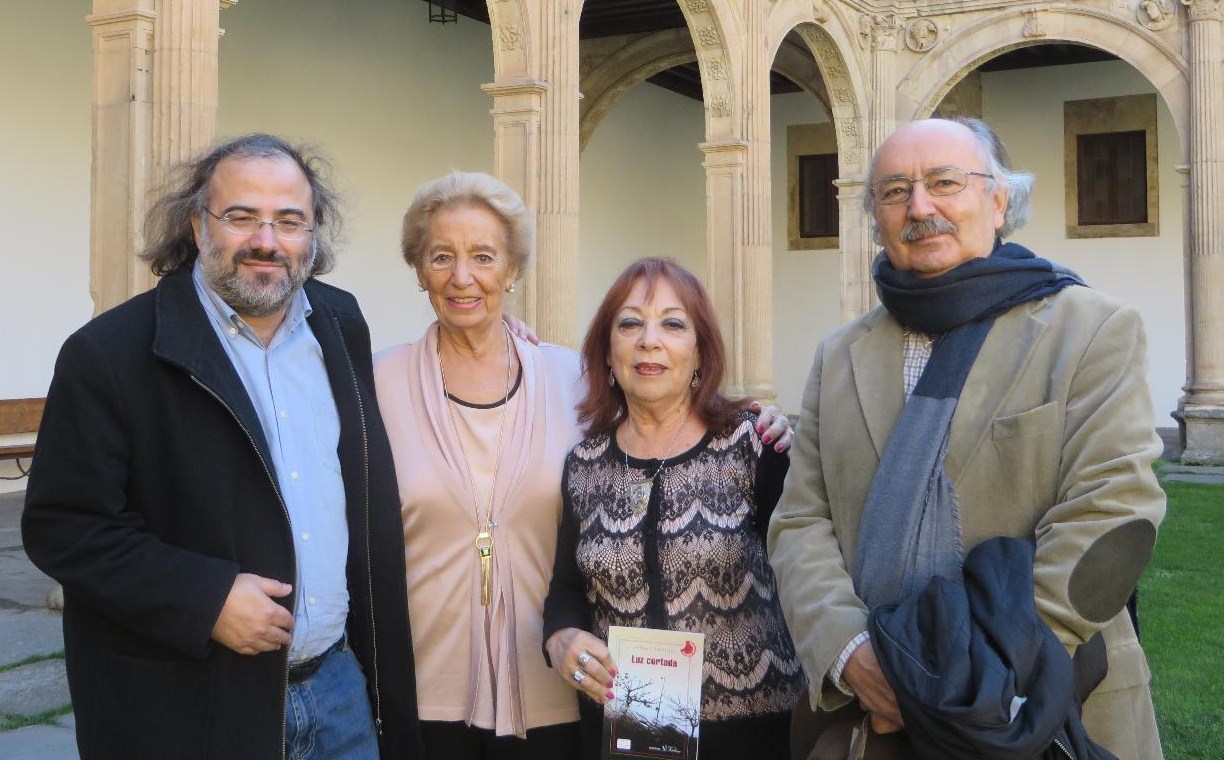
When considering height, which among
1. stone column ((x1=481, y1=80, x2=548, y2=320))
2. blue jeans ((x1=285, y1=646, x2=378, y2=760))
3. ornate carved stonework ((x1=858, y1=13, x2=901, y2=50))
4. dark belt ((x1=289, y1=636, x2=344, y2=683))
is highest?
ornate carved stonework ((x1=858, y1=13, x2=901, y2=50))

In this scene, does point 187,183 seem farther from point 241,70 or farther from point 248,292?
point 241,70

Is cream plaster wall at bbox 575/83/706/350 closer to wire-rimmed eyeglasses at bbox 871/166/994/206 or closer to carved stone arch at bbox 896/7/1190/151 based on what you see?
carved stone arch at bbox 896/7/1190/151

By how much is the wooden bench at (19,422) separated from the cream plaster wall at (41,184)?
158 mm

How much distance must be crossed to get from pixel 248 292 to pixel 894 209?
1.16 metres

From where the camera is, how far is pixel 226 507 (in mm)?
2016

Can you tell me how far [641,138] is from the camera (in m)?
19.2

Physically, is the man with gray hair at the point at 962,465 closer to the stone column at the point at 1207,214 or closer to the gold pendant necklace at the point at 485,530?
the gold pendant necklace at the point at 485,530

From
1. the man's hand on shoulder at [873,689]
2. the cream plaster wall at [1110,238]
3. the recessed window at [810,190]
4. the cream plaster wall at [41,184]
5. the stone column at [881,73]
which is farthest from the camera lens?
the recessed window at [810,190]

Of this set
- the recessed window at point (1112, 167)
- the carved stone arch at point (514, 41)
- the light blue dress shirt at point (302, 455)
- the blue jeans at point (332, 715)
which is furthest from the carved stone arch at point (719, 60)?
the blue jeans at point (332, 715)

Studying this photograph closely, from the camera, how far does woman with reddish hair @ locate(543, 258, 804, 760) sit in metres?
2.25

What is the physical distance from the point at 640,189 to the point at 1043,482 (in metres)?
17.5

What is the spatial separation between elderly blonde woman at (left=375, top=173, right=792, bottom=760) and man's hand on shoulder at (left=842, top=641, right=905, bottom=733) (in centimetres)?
56

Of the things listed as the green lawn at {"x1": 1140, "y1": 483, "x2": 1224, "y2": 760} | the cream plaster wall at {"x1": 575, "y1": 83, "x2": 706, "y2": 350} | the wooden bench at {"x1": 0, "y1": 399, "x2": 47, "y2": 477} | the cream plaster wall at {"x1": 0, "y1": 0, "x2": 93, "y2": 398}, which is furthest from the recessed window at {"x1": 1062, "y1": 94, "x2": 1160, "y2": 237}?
the wooden bench at {"x1": 0, "y1": 399, "x2": 47, "y2": 477}

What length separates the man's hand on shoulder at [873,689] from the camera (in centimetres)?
186
